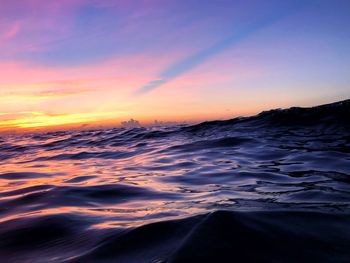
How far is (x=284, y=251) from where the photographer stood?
1.99 metres

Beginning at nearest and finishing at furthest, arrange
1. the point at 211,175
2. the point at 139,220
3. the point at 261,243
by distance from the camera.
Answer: the point at 261,243 → the point at 139,220 → the point at 211,175

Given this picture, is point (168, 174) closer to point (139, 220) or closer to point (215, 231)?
point (139, 220)

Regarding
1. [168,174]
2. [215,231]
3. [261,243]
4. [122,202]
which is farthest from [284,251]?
[168,174]

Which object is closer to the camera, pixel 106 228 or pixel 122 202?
pixel 106 228

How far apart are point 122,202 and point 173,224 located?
147cm

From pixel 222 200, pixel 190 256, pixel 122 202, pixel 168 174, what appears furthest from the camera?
pixel 168 174

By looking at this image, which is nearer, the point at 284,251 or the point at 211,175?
the point at 284,251

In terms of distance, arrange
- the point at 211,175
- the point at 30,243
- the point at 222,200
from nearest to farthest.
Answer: the point at 30,243 < the point at 222,200 < the point at 211,175

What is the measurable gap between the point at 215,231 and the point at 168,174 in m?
3.69

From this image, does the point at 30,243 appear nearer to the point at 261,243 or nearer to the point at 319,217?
the point at 261,243

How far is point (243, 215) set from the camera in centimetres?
266

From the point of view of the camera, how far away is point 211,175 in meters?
5.49

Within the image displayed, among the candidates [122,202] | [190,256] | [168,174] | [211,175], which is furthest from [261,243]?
[168,174]

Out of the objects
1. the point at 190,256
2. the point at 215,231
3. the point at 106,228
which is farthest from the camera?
the point at 106,228
